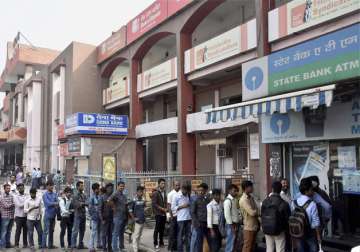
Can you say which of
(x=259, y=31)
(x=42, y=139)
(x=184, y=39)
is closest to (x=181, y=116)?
(x=184, y=39)

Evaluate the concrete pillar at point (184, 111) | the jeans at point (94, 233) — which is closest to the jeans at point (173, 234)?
the jeans at point (94, 233)

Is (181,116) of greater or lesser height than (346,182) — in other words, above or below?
above

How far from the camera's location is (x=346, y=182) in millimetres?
8805

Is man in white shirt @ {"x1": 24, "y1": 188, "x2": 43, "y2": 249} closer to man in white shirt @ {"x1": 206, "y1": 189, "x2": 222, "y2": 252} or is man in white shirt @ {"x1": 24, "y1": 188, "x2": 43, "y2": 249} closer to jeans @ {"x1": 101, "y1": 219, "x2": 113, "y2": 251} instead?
jeans @ {"x1": 101, "y1": 219, "x2": 113, "y2": 251}

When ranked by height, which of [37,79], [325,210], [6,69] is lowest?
[325,210]

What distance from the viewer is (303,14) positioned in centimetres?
1202

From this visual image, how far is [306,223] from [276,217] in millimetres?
503

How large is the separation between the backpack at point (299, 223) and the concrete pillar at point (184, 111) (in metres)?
12.1

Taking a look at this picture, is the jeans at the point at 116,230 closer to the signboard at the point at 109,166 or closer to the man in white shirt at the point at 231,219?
the man in white shirt at the point at 231,219

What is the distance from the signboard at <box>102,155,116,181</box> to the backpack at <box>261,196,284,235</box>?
24.2 ft

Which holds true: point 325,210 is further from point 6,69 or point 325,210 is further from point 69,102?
point 6,69

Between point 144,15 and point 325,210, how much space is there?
691 inches

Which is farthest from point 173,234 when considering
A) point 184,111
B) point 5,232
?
point 184,111

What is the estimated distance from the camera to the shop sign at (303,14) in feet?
35.1
